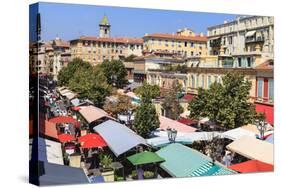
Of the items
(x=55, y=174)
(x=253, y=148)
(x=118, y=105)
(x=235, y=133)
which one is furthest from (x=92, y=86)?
(x=253, y=148)

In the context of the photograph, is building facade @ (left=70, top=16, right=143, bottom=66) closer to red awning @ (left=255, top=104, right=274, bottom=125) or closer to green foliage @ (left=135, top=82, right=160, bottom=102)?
green foliage @ (left=135, top=82, right=160, bottom=102)

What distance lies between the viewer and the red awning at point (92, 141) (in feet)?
30.6

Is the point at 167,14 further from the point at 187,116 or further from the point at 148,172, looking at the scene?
the point at 148,172

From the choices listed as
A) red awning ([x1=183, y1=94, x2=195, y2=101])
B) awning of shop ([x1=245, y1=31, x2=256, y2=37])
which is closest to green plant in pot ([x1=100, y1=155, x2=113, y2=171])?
red awning ([x1=183, y1=94, x2=195, y2=101])

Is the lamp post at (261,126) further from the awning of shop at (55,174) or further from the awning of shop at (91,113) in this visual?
the awning of shop at (55,174)

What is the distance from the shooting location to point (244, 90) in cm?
1074

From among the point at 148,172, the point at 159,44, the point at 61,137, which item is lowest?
the point at 148,172

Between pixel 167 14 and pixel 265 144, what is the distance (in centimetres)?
348

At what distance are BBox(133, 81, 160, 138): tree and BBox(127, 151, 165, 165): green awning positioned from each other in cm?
38

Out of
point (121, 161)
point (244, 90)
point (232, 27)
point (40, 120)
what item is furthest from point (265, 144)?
point (40, 120)

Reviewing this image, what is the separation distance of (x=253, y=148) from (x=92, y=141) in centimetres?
348

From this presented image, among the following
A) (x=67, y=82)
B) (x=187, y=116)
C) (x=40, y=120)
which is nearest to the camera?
(x=40, y=120)

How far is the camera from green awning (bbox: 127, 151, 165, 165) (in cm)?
951

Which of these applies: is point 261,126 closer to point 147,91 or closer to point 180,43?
point 180,43
